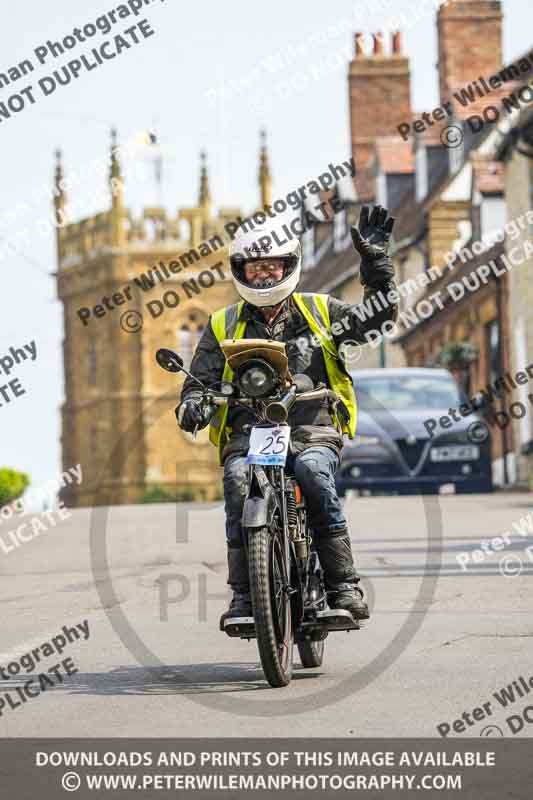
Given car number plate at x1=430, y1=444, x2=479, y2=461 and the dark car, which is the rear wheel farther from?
car number plate at x1=430, y1=444, x2=479, y2=461

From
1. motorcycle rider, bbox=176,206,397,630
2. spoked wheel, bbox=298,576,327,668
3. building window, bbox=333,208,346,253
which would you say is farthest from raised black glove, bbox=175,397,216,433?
building window, bbox=333,208,346,253

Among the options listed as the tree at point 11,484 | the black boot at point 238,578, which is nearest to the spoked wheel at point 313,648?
the black boot at point 238,578

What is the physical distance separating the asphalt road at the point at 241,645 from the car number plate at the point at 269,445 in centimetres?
92

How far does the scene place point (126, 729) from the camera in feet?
21.5

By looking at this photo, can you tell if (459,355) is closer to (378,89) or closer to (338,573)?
(378,89)

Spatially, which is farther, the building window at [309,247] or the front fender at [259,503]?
the building window at [309,247]

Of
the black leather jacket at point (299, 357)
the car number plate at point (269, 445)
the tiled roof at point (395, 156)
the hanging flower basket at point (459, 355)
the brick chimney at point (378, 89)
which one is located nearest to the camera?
the car number plate at point (269, 445)

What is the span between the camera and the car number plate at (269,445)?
24.9 ft

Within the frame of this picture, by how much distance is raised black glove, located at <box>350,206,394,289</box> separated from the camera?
25.9 feet

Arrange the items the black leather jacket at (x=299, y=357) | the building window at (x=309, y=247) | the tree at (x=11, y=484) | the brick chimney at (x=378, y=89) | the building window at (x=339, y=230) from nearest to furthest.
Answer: the black leather jacket at (x=299, y=357) < the tree at (x=11, y=484) < the brick chimney at (x=378, y=89) < the building window at (x=339, y=230) < the building window at (x=309, y=247)

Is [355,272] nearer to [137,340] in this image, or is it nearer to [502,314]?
[502,314]

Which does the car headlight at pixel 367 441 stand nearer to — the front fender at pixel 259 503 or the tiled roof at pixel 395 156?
the front fender at pixel 259 503

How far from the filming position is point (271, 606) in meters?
7.26
